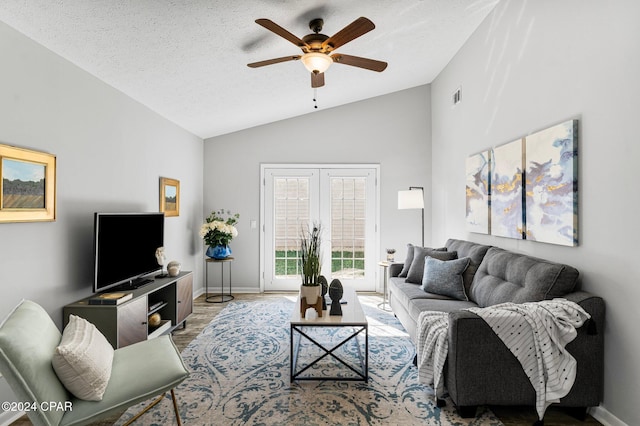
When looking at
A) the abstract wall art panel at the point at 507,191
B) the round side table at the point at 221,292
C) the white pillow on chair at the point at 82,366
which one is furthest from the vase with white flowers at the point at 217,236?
the abstract wall art panel at the point at 507,191

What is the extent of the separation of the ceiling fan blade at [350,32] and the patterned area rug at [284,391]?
8.20 ft

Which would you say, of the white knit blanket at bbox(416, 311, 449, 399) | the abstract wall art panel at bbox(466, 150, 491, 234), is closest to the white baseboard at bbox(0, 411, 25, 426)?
the white knit blanket at bbox(416, 311, 449, 399)

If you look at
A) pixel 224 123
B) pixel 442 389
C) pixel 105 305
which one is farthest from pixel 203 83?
pixel 442 389

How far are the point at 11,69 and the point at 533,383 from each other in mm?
3720

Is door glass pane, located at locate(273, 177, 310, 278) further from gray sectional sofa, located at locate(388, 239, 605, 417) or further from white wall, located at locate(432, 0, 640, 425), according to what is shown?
gray sectional sofa, located at locate(388, 239, 605, 417)

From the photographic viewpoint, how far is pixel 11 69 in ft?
7.29

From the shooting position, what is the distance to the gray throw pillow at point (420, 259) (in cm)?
393

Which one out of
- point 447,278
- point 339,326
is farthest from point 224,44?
point 447,278

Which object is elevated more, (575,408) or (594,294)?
(594,294)

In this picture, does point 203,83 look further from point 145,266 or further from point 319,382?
point 319,382

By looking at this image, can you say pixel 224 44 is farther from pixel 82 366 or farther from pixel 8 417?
pixel 8 417

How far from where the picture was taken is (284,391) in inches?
103

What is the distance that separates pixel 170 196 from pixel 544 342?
13.6 ft

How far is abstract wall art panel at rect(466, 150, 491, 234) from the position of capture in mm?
3768
